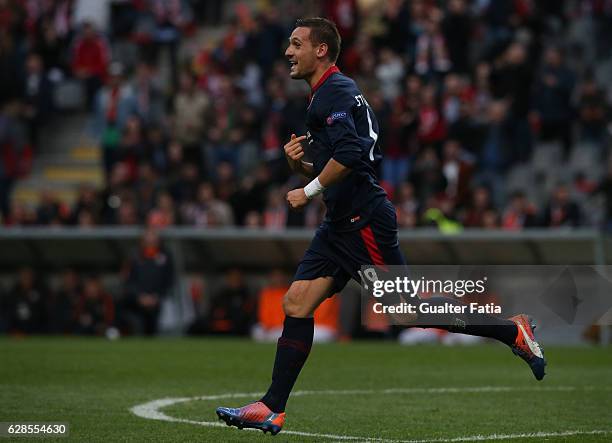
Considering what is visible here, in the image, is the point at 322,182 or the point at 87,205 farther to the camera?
the point at 87,205

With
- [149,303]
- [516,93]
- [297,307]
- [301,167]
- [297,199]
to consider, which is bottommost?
[149,303]

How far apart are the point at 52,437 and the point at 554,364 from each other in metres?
7.07

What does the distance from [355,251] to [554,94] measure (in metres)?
12.0

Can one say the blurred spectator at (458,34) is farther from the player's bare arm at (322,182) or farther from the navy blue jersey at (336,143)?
the player's bare arm at (322,182)

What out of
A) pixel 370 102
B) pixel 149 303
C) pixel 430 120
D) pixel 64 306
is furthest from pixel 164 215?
pixel 430 120

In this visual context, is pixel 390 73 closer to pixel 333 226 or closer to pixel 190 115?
Result: pixel 190 115

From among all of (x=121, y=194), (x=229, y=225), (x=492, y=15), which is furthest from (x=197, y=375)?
(x=492, y=15)

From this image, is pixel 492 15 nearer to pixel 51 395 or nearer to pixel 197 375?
pixel 197 375

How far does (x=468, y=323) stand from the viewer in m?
7.22

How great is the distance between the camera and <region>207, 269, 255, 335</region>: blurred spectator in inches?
A: 719

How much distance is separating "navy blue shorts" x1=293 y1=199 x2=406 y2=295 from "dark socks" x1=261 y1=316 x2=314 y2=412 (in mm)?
287

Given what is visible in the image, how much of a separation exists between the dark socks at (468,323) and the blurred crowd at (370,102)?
33.3ft

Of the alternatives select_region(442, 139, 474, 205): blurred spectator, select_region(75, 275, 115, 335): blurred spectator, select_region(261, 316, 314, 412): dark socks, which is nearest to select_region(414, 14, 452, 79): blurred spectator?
select_region(442, 139, 474, 205): blurred spectator

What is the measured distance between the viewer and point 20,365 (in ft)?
38.7
